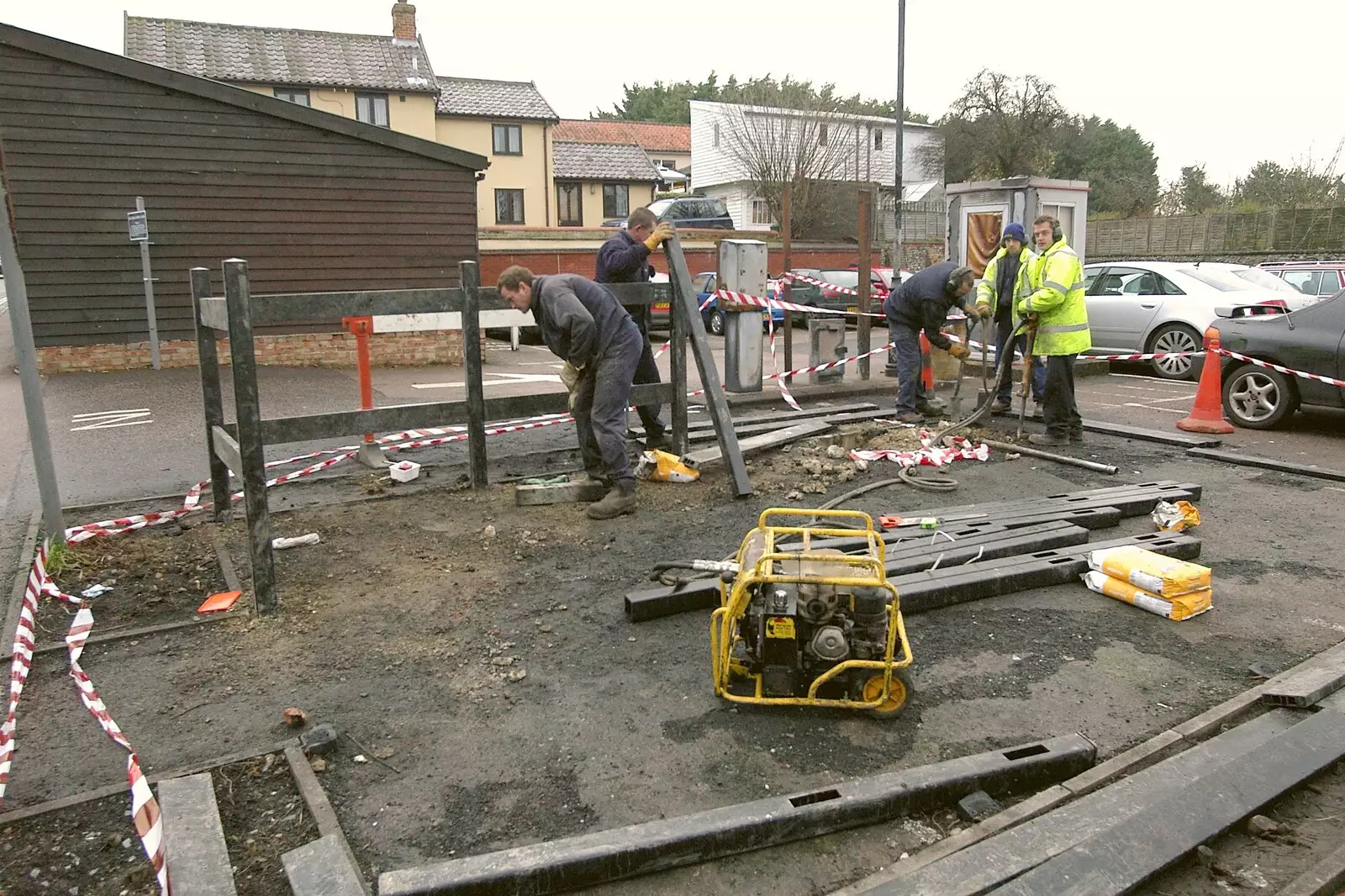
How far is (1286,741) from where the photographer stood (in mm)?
3236

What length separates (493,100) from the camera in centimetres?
4038

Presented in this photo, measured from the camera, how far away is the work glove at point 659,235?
6.80 meters

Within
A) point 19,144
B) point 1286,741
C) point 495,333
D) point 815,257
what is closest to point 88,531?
point 1286,741

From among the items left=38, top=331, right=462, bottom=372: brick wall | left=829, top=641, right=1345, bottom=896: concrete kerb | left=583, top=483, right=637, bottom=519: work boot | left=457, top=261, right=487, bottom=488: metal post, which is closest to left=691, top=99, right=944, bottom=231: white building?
left=38, top=331, right=462, bottom=372: brick wall

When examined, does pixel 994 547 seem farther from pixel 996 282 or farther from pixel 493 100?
pixel 493 100

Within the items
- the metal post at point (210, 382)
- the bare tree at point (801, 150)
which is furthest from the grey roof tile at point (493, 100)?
the metal post at point (210, 382)

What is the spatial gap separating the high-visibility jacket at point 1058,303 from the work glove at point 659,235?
133 inches

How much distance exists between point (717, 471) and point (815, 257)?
74.0ft

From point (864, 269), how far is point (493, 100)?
109 feet

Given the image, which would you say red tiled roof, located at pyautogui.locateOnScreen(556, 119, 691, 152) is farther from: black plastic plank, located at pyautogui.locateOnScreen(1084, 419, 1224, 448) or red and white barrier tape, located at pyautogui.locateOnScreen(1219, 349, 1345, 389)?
black plastic plank, located at pyautogui.locateOnScreen(1084, 419, 1224, 448)

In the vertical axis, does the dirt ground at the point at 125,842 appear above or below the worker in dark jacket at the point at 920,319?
below

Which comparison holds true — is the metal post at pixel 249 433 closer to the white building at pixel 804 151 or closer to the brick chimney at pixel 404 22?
the white building at pixel 804 151

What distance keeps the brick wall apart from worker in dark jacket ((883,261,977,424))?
8.73m

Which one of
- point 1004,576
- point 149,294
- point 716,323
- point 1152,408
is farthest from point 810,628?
point 716,323
